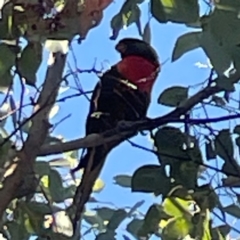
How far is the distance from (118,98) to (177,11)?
0.82 m

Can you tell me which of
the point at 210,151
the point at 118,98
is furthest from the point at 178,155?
the point at 118,98

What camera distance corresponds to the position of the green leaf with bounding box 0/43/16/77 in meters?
0.80

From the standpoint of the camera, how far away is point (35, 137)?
0.98 metres

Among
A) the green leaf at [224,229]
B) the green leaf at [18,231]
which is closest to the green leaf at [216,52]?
the green leaf at [224,229]

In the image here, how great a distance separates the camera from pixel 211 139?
2.96 ft

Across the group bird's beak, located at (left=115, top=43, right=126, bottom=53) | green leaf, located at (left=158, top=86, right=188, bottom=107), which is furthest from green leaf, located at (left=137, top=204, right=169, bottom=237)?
bird's beak, located at (left=115, top=43, right=126, bottom=53)

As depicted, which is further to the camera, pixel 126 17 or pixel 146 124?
pixel 126 17

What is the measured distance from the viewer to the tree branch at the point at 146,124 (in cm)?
86

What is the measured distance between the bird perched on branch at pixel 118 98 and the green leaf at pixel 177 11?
0.46 meters

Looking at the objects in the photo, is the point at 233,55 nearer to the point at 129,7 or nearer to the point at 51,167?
the point at 129,7

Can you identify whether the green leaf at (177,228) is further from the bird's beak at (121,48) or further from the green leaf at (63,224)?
the bird's beak at (121,48)

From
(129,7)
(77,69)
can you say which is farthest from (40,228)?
(129,7)

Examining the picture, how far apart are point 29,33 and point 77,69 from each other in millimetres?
147

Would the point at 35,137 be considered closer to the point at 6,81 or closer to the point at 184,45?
the point at 6,81
